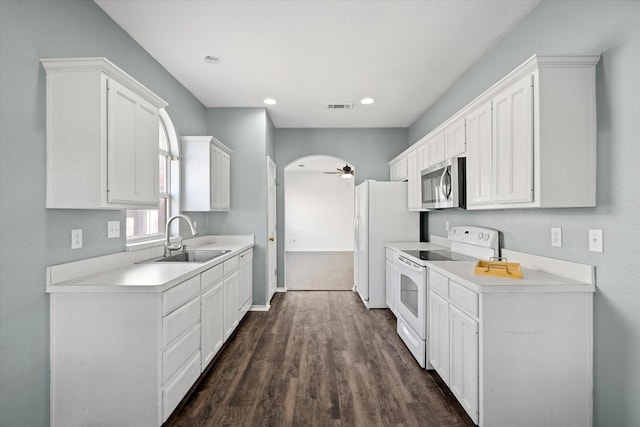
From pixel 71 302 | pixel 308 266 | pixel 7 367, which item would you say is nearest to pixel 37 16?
pixel 71 302

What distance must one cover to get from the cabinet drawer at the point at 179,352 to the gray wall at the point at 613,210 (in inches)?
98.0

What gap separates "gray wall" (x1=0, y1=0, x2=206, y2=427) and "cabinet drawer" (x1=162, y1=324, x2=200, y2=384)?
2.11 ft

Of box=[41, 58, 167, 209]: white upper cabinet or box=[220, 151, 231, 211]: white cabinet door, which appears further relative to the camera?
box=[220, 151, 231, 211]: white cabinet door

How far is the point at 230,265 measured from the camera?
3.20 meters

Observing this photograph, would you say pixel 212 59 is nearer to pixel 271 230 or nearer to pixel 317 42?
pixel 317 42

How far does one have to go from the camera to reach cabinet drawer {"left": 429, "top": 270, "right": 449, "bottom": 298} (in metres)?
2.26

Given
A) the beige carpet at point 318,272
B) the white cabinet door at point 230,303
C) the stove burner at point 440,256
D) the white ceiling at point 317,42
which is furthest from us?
the beige carpet at point 318,272

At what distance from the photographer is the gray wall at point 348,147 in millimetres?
5277

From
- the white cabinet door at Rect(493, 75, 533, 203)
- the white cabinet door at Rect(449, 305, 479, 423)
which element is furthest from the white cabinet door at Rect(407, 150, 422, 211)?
the white cabinet door at Rect(449, 305, 479, 423)

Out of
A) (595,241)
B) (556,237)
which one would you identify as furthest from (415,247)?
(595,241)

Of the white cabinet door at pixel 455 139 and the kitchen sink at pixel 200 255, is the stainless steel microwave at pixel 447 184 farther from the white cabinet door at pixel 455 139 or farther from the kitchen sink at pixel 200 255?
the kitchen sink at pixel 200 255

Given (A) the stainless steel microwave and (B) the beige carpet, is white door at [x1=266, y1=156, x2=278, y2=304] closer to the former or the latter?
(B) the beige carpet

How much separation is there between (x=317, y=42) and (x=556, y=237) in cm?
232

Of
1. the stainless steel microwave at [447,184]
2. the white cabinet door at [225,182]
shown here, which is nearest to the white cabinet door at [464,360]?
the stainless steel microwave at [447,184]
